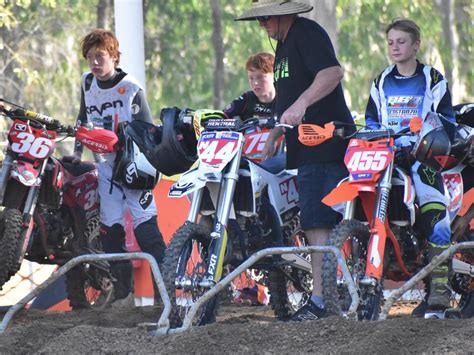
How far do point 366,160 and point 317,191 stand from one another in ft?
1.86

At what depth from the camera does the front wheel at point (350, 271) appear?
7.45 meters

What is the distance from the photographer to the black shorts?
27.0 ft

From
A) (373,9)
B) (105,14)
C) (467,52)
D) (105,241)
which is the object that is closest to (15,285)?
(105,241)

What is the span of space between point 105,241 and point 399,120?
2668 millimetres

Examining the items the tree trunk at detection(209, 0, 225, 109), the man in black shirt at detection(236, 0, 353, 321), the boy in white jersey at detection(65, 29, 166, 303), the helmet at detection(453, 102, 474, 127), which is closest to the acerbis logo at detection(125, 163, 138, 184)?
the boy in white jersey at detection(65, 29, 166, 303)

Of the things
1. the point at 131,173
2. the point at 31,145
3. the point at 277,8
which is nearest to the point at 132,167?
the point at 131,173

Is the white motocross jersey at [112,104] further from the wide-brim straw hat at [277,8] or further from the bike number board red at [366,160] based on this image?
the bike number board red at [366,160]

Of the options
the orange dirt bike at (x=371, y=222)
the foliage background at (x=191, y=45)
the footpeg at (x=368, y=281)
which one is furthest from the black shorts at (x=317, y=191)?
the foliage background at (x=191, y=45)

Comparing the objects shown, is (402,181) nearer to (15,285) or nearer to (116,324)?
(116,324)

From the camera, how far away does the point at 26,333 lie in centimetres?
730

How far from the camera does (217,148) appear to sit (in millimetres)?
7879

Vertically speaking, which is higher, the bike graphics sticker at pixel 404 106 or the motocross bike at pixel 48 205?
the bike graphics sticker at pixel 404 106

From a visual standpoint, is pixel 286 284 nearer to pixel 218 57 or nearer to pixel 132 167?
pixel 132 167

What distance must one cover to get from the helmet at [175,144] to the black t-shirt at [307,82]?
23.9 inches
